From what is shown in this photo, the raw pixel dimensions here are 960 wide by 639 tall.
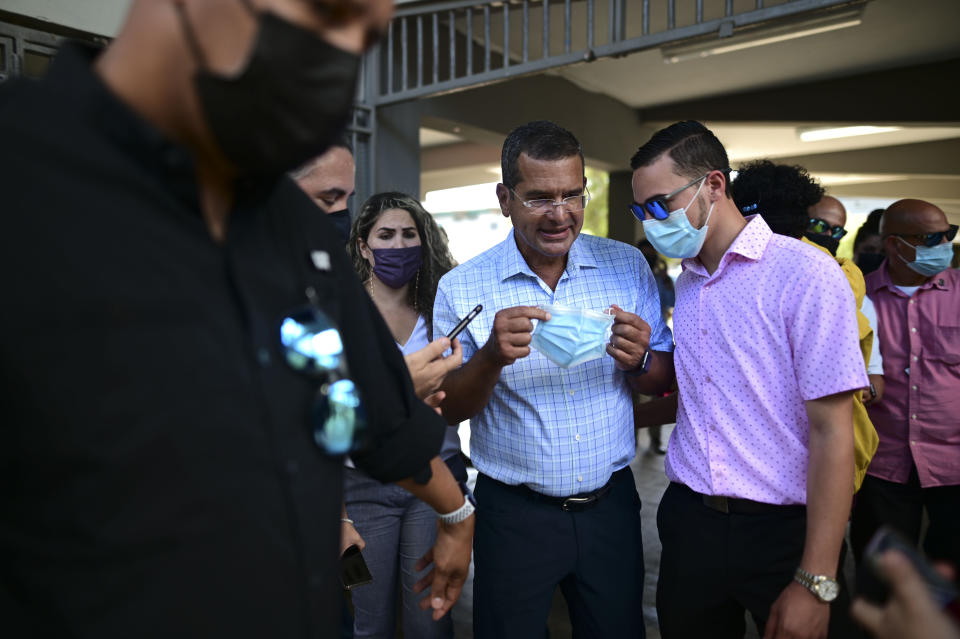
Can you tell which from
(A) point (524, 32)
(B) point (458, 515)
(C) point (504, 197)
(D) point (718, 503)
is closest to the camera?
(B) point (458, 515)

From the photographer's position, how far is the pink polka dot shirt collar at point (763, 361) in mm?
1713

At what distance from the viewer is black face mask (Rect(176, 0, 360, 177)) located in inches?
32.1

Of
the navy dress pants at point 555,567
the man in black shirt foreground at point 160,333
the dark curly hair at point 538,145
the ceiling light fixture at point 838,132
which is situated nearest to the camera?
the man in black shirt foreground at point 160,333

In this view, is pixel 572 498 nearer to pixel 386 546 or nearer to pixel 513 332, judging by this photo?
pixel 513 332

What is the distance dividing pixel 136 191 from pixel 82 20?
3.80m

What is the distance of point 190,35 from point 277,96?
0.11 metres

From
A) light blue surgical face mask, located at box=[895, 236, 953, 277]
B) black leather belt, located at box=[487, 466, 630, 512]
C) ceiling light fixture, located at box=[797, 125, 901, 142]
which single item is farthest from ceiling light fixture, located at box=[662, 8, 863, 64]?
black leather belt, located at box=[487, 466, 630, 512]

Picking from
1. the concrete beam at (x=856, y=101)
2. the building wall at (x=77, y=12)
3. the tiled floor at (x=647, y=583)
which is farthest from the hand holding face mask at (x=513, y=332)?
the concrete beam at (x=856, y=101)

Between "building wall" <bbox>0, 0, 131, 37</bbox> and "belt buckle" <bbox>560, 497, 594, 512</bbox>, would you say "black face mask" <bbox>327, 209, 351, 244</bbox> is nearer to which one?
"belt buckle" <bbox>560, 497, 594, 512</bbox>

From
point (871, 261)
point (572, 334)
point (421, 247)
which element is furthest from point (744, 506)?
point (871, 261)

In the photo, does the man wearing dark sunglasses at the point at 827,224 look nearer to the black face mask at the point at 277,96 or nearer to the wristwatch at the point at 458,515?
the wristwatch at the point at 458,515

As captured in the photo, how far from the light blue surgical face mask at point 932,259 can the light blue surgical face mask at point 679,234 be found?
176cm

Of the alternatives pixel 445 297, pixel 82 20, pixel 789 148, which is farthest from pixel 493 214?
pixel 445 297

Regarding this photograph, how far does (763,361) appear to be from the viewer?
1846 mm
